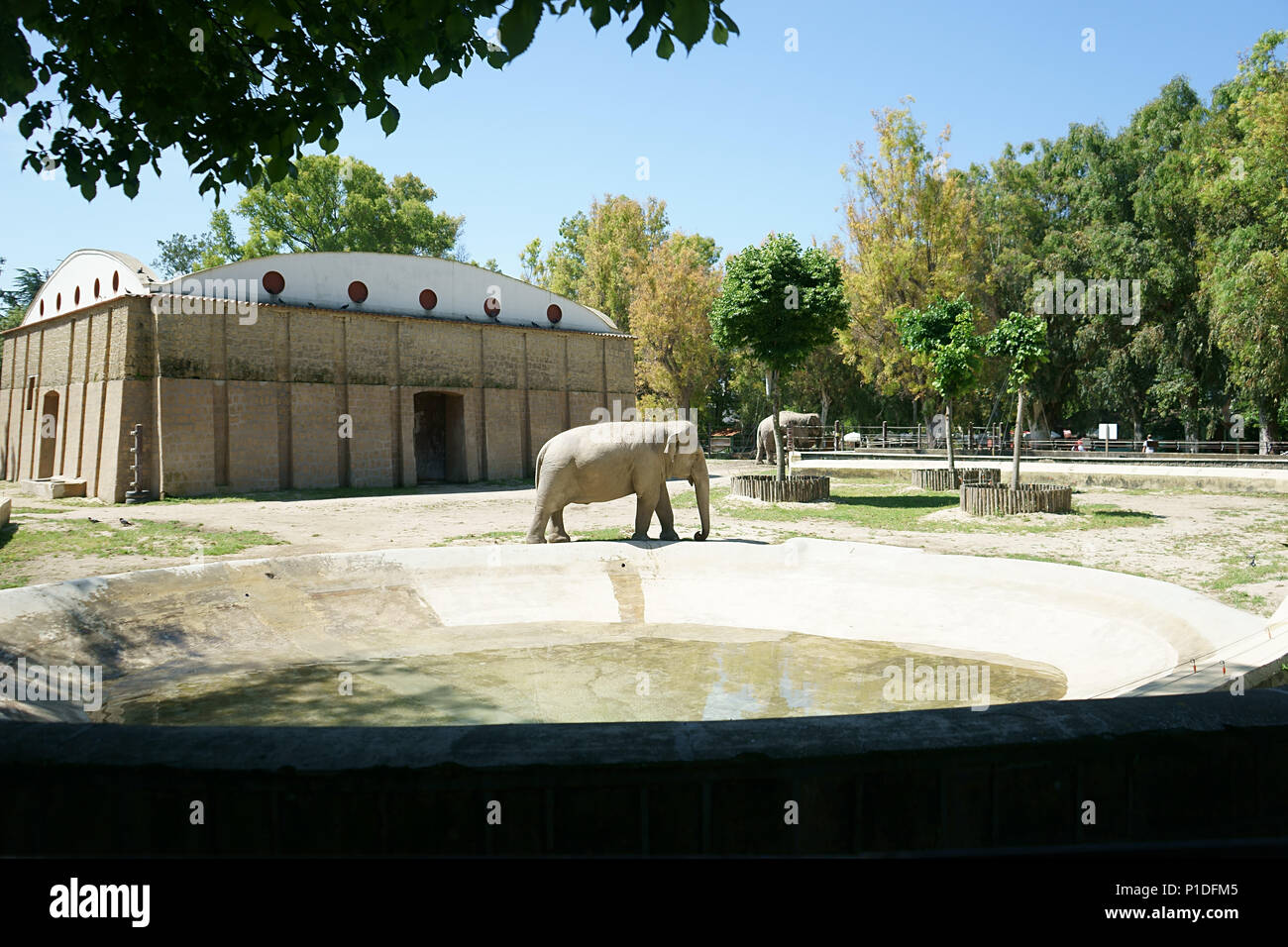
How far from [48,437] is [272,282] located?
29.0 ft

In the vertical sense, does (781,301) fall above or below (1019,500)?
above

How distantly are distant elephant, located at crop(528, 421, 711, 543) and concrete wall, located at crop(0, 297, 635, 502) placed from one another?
15.8 metres

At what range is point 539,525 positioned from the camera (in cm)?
1147

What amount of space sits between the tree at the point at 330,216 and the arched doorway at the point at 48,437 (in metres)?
22.9

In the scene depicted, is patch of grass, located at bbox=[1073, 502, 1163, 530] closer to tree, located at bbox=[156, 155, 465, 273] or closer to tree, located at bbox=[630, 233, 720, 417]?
tree, located at bbox=[630, 233, 720, 417]

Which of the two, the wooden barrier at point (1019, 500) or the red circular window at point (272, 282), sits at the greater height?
the red circular window at point (272, 282)

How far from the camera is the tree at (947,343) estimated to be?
867 inches

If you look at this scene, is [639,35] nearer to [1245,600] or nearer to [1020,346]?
[1245,600]

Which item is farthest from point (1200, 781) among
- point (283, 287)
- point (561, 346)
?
point (561, 346)

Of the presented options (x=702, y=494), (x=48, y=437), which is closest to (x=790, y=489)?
(x=702, y=494)

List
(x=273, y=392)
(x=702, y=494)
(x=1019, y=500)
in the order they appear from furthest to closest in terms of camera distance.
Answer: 1. (x=273, y=392)
2. (x=1019, y=500)
3. (x=702, y=494)

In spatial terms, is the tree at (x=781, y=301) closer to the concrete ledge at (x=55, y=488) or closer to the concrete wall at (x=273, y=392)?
the concrete wall at (x=273, y=392)

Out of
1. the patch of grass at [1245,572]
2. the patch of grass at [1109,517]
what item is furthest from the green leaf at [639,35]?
the patch of grass at [1109,517]
